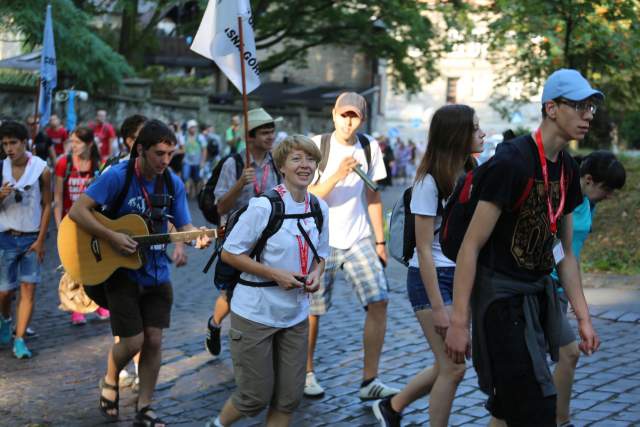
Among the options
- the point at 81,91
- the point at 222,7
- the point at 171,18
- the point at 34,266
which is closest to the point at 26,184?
the point at 34,266

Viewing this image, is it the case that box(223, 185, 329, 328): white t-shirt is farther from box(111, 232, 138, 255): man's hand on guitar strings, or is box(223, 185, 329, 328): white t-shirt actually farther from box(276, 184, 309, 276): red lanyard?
box(111, 232, 138, 255): man's hand on guitar strings

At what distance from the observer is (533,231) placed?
13.3ft

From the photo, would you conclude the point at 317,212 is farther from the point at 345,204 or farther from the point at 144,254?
the point at 345,204

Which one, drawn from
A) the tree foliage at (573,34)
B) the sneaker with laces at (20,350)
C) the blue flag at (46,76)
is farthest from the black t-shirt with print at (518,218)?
the tree foliage at (573,34)

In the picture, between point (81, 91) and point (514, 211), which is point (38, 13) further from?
point (514, 211)

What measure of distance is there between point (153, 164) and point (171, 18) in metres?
44.1

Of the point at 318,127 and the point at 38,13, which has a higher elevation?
the point at 38,13

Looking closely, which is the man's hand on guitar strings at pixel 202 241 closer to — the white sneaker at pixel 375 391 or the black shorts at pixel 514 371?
the white sneaker at pixel 375 391

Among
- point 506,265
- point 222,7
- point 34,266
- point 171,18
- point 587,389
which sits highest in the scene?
point 171,18

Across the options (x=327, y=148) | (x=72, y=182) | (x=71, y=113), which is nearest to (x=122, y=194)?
(x=327, y=148)

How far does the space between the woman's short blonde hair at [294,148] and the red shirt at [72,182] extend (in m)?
4.84

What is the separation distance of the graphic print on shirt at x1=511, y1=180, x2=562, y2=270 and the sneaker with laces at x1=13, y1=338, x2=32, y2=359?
4731 millimetres

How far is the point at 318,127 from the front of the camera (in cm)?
4091

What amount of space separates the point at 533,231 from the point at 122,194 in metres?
2.68
